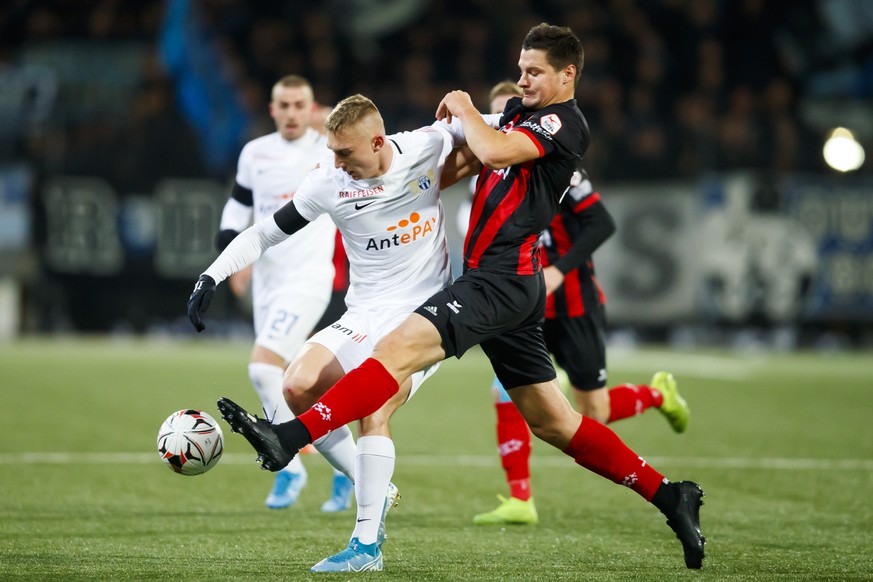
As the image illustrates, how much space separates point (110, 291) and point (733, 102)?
944 cm

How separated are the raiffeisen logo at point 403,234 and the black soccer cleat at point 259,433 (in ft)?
3.56

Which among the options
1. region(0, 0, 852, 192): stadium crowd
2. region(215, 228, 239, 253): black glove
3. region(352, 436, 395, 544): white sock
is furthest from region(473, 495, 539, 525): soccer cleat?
region(0, 0, 852, 192): stadium crowd

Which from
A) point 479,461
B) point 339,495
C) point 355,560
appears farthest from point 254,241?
point 479,461

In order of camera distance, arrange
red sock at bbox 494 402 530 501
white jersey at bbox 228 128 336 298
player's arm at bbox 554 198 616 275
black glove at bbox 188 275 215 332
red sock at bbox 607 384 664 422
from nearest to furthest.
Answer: black glove at bbox 188 275 215 332
red sock at bbox 494 402 530 501
player's arm at bbox 554 198 616 275
red sock at bbox 607 384 664 422
white jersey at bbox 228 128 336 298

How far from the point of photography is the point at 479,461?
870 cm

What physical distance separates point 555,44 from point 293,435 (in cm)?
196

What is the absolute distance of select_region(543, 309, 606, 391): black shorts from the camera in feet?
23.2

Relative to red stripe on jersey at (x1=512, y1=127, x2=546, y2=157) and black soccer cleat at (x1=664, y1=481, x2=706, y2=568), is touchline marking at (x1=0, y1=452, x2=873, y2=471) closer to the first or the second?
black soccer cleat at (x1=664, y1=481, x2=706, y2=568)

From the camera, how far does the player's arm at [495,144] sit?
5078 mm

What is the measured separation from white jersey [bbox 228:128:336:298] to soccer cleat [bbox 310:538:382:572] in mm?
2818

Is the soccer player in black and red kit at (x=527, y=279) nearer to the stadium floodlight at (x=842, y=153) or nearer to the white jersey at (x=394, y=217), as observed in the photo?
the white jersey at (x=394, y=217)

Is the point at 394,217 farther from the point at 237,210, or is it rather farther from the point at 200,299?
the point at 237,210

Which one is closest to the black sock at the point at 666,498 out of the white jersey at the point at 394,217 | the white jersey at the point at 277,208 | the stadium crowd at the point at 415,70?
the white jersey at the point at 394,217

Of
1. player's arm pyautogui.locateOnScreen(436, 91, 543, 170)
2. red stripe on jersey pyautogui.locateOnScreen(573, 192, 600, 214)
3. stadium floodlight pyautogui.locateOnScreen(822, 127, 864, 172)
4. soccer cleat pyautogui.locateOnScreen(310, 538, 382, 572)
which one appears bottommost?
soccer cleat pyautogui.locateOnScreen(310, 538, 382, 572)
